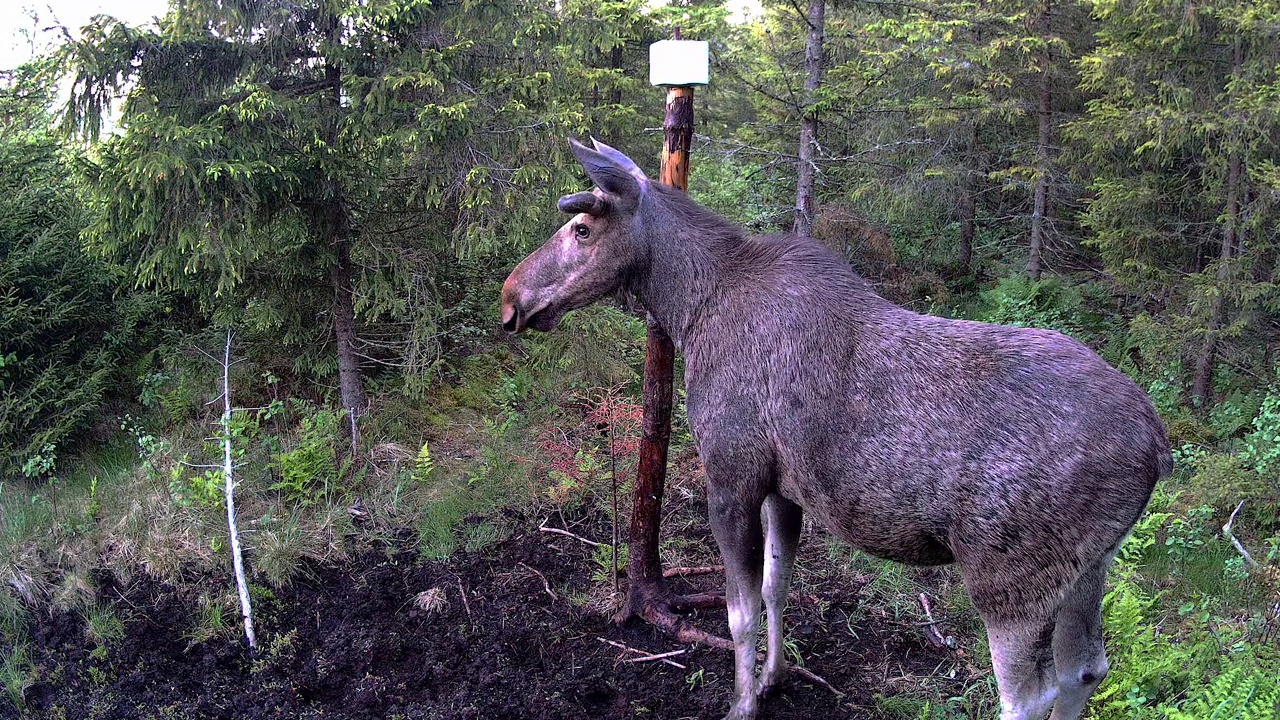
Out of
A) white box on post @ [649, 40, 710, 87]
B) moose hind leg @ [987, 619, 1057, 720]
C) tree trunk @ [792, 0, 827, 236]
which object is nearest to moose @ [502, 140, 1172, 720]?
moose hind leg @ [987, 619, 1057, 720]

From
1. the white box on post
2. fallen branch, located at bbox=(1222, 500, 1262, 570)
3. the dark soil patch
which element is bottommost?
the dark soil patch

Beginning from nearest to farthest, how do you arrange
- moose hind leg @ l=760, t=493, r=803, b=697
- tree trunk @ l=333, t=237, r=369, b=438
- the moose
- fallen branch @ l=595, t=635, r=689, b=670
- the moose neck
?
the moose
the moose neck
moose hind leg @ l=760, t=493, r=803, b=697
fallen branch @ l=595, t=635, r=689, b=670
tree trunk @ l=333, t=237, r=369, b=438

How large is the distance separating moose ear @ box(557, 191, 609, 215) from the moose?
1cm

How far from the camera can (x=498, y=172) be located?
6.38 metres

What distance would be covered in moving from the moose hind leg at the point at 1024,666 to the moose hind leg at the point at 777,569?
123 centimetres

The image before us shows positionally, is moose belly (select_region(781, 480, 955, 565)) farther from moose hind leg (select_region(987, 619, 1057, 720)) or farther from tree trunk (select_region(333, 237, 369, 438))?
tree trunk (select_region(333, 237, 369, 438))

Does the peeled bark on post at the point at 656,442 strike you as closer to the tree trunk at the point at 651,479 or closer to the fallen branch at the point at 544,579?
the tree trunk at the point at 651,479

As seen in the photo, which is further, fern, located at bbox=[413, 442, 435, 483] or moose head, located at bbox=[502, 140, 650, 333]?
fern, located at bbox=[413, 442, 435, 483]

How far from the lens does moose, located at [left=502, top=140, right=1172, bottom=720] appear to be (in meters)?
2.85

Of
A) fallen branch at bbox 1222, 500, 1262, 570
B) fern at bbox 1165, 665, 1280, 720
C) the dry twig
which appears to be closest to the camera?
fern at bbox 1165, 665, 1280, 720

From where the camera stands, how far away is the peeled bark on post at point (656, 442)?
15.0 ft

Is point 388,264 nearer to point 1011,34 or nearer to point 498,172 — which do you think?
point 498,172

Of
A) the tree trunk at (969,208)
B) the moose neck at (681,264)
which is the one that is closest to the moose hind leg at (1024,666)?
the moose neck at (681,264)

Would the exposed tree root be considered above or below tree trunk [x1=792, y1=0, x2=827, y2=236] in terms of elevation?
below
